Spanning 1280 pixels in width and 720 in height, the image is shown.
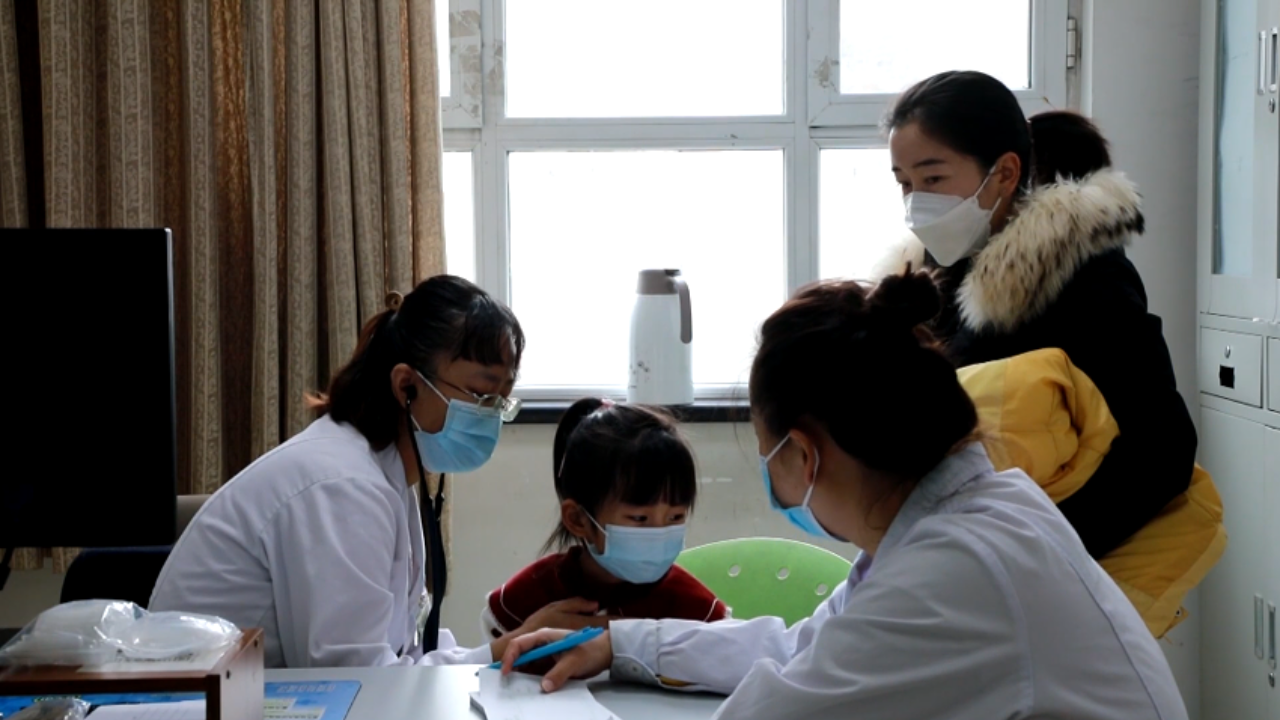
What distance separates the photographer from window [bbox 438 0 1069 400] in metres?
2.95

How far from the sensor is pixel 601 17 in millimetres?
2990

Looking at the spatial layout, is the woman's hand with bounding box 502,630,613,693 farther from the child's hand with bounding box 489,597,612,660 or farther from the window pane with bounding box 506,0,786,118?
the window pane with bounding box 506,0,786,118

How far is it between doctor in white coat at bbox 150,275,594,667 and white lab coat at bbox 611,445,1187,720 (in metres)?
0.61

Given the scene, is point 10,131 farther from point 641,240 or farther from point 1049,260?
point 1049,260

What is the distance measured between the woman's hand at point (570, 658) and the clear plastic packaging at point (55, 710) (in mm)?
453

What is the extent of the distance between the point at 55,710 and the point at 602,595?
85 centimetres

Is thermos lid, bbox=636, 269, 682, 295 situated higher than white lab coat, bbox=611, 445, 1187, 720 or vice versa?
thermos lid, bbox=636, 269, 682, 295

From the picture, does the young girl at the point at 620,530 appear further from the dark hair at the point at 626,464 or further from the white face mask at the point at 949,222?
the white face mask at the point at 949,222

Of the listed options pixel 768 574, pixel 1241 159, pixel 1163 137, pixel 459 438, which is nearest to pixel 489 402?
pixel 459 438

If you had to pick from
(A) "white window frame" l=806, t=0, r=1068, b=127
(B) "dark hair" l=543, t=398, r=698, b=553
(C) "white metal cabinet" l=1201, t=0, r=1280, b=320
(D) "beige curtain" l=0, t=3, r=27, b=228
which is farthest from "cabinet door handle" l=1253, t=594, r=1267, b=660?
(D) "beige curtain" l=0, t=3, r=27, b=228

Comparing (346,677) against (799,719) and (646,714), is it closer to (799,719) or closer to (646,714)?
(646,714)

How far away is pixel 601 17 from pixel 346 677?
2.01 meters

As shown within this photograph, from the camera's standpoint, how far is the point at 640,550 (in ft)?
5.86

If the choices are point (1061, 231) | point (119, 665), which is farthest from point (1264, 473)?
point (119, 665)
